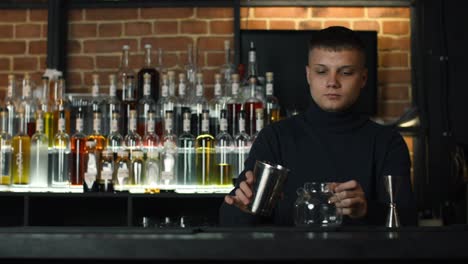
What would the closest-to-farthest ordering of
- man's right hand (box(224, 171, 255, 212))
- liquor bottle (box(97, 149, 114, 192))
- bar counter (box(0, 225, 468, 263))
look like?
bar counter (box(0, 225, 468, 263)) → man's right hand (box(224, 171, 255, 212)) → liquor bottle (box(97, 149, 114, 192))

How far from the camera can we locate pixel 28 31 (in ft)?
11.8

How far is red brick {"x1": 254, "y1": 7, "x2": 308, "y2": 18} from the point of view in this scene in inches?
140

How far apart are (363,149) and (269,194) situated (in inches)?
20.2

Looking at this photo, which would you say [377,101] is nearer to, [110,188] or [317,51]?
[110,188]

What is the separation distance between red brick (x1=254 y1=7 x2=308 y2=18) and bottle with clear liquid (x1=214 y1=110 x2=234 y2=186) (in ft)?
2.40

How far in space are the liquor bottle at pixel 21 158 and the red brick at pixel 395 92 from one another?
5.03 feet

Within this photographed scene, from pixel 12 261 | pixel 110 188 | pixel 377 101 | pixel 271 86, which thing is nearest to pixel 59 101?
pixel 110 188

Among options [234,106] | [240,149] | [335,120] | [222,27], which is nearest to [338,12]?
[222,27]

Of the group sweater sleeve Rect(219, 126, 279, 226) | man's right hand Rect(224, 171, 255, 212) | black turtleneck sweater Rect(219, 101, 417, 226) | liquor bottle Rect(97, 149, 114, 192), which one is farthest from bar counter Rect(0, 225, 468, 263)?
liquor bottle Rect(97, 149, 114, 192)

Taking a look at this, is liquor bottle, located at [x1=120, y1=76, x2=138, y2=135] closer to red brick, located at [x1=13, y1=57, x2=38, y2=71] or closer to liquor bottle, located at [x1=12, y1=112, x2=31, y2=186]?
liquor bottle, located at [x1=12, y1=112, x2=31, y2=186]

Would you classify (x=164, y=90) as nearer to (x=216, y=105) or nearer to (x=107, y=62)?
(x=216, y=105)

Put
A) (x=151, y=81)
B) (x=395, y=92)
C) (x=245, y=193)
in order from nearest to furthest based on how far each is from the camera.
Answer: (x=245, y=193) → (x=151, y=81) → (x=395, y=92)

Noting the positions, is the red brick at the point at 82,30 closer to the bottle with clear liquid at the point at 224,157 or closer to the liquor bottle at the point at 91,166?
the liquor bottle at the point at 91,166

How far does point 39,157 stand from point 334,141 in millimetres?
1557
